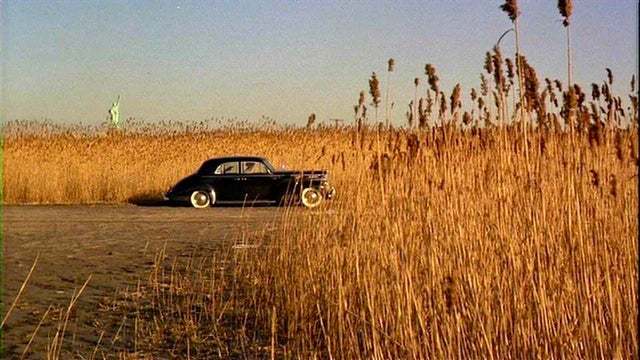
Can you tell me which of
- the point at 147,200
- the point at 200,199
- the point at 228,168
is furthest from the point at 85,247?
the point at 147,200

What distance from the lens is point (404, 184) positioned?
425 centimetres

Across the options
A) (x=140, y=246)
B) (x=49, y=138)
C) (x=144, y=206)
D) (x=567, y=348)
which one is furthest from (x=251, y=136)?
(x=567, y=348)

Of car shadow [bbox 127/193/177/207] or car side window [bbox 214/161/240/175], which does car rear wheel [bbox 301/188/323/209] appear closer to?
car side window [bbox 214/161/240/175]

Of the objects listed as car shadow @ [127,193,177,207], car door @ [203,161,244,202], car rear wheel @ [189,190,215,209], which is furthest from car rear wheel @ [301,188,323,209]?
car shadow @ [127,193,177,207]

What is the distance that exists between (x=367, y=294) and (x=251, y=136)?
17.7m

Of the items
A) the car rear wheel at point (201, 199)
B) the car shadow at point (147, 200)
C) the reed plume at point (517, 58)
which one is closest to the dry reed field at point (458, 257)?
the reed plume at point (517, 58)

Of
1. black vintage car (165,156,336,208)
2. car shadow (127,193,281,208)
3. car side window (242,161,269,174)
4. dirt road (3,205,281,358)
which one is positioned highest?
car side window (242,161,269,174)

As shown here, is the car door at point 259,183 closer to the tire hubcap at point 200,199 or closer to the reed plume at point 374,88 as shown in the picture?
the tire hubcap at point 200,199

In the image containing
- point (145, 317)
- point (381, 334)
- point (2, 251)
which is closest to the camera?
point (381, 334)

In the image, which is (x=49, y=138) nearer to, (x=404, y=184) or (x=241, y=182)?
(x=241, y=182)

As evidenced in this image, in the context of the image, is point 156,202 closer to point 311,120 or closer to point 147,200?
point 147,200

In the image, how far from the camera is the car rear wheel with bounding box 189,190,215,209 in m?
15.0

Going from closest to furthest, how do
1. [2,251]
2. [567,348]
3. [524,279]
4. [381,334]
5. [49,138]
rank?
[567,348]
[524,279]
[381,334]
[2,251]
[49,138]

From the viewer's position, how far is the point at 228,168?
15375 mm
